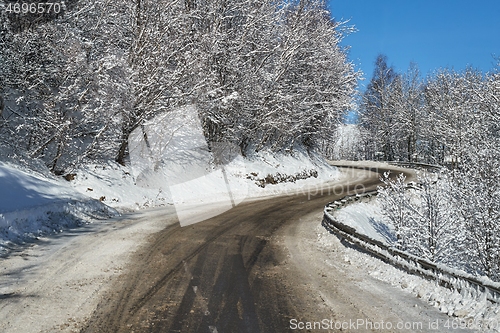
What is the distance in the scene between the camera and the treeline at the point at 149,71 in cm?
1548

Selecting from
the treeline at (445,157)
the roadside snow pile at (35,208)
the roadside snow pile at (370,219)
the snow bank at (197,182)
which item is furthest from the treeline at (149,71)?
the treeline at (445,157)

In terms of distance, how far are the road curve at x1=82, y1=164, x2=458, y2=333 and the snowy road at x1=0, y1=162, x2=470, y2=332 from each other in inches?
0.6

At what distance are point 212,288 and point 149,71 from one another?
15.4 m

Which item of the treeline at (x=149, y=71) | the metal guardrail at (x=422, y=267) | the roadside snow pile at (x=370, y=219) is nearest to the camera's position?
the metal guardrail at (x=422, y=267)

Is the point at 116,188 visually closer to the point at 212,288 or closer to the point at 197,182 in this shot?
the point at 197,182

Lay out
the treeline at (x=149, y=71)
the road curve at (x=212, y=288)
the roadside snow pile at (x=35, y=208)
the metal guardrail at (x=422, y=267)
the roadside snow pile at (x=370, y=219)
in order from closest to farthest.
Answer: the road curve at (x=212, y=288)
the metal guardrail at (x=422, y=267)
the roadside snow pile at (x=35, y=208)
the treeline at (x=149, y=71)
the roadside snow pile at (x=370, y=219)

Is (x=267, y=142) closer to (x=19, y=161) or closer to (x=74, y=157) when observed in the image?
(x=74, y=157)

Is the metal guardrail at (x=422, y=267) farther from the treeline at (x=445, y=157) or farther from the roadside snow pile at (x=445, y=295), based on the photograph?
the treeline at (x=445, y=157)

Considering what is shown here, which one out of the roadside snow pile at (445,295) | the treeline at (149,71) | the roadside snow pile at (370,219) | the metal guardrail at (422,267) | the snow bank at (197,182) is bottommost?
the roadside snow pile at (370,219)

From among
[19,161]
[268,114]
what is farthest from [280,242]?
[268,114]

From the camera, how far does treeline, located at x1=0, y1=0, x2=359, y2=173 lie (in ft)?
50.8

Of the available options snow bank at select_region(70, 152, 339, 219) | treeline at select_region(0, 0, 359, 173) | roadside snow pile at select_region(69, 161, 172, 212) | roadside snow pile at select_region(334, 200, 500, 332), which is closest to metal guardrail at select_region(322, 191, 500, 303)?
roadside snow pile at select_region(334, 200, 500, 332)

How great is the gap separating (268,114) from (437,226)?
1492 centimetres

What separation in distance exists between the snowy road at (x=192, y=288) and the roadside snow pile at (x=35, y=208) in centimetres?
76
